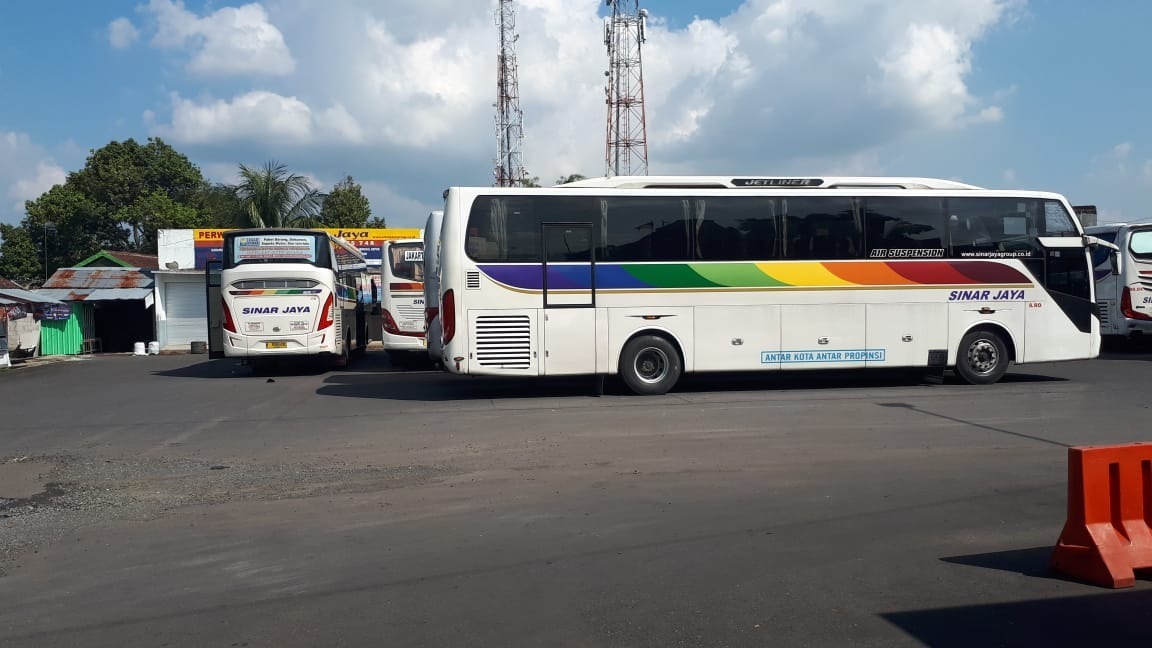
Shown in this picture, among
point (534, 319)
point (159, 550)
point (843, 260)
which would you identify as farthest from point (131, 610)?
point (843, 260)

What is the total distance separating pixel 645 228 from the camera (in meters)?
14.8

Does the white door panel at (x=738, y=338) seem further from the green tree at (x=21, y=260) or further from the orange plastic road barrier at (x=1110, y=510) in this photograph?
the green tree at (x=21, y=260)

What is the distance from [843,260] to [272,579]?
12074mm

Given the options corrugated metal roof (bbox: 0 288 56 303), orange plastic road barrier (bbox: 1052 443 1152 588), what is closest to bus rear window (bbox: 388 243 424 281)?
corrugated metal roof (bbox: 0 288 56 303)

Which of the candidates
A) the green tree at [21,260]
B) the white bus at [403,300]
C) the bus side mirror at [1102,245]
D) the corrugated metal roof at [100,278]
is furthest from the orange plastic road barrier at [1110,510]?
the green tree at [21,260]

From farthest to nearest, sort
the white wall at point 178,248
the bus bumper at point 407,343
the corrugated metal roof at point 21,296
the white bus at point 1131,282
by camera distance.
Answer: the white wall at point 178,248 < the corrugated metal roof at point 21,296 < the white bus at point 1131,282 < the bus bumper at point 407,343

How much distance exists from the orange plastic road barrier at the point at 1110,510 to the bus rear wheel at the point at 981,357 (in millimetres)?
11074

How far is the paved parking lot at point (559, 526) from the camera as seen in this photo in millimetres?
4785

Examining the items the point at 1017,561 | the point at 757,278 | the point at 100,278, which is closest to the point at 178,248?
the point at 100,278

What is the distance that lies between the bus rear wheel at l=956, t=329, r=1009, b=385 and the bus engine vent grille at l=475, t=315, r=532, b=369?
762 cm

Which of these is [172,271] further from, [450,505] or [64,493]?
[450,505]

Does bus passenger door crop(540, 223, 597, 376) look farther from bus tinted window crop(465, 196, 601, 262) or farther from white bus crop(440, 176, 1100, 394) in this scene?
bus tinted window crop(465, 196, 601, 262)

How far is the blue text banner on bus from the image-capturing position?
3653 cm

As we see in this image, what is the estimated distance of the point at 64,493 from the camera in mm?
8211
